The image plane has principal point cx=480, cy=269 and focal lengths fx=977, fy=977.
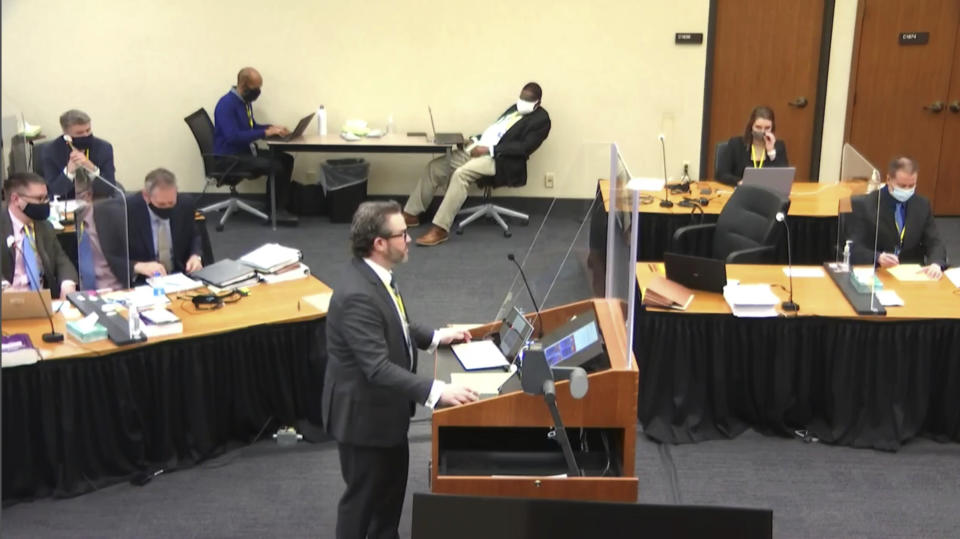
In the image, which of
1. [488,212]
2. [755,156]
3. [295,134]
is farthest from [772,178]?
[295,134]

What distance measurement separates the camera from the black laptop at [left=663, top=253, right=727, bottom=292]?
460 cm

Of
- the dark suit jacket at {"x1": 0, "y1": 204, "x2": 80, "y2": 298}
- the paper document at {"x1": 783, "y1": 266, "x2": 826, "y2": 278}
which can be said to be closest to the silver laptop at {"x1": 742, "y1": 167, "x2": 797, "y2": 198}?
the paper document at {"x1": 783, "y1": 266, "x2": 826, "y2": 278}

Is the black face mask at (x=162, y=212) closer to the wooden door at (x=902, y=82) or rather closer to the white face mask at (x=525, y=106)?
the white face mask at (x=525, y=106)

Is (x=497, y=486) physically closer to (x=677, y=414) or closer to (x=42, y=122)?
(x=677, y=414)

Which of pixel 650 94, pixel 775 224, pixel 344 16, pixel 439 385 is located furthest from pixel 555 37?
pixel 439 385

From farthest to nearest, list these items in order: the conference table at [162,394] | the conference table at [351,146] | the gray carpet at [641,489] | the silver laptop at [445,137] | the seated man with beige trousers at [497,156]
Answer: the silver laptop at [445,137]
the conference table at [351,146]
the seated man with beige trousers at [497,156]
the conference table at [162,394]
the gray carpet at [641,489]

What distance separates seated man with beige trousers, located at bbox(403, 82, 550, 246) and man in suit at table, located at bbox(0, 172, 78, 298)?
342cm

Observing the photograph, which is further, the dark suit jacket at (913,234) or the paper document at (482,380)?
the dark suit jacket at (913,234)

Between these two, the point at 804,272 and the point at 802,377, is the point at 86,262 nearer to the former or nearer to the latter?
the point at 802,377

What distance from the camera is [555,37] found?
27.8 ft

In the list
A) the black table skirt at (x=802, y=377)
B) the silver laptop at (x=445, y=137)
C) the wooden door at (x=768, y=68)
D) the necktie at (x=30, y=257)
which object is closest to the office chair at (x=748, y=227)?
the black table skirt at (x=802, y=377)

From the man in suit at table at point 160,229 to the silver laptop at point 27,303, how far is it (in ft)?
2.24

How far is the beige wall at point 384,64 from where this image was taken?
8.44 m

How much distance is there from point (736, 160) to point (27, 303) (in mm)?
4633
